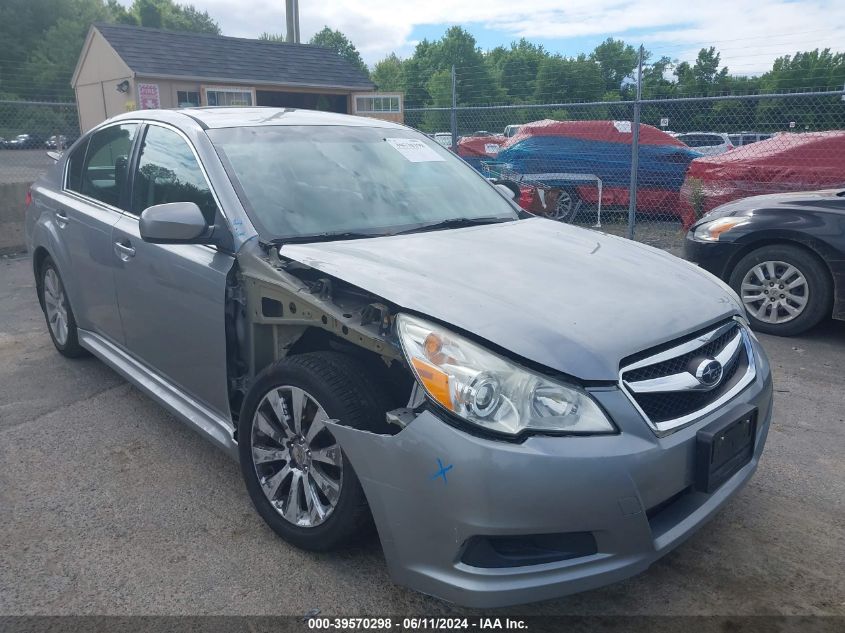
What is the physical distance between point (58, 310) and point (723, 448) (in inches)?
173

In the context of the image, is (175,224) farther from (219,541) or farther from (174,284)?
(219,541)

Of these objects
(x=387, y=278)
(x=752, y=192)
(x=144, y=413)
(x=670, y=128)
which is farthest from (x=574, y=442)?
(x=670, y=128)

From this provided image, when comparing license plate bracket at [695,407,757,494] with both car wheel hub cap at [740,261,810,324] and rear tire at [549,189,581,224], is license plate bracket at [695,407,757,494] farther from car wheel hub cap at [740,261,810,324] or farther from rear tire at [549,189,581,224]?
rear tire at [549,189,581,224]

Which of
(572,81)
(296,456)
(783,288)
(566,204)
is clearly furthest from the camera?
(572,81)

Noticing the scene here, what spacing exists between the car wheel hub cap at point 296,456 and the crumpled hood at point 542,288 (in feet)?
1.69

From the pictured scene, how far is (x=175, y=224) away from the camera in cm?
285

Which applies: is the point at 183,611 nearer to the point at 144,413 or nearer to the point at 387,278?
the point at 387,278

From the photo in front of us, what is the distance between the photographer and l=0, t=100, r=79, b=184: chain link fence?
10306mm

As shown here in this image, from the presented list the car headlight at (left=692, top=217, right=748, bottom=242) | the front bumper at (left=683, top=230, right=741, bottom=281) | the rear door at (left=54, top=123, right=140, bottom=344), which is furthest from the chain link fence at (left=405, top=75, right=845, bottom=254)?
the rear door at (left=54, top=123, right=140, bottom=344)

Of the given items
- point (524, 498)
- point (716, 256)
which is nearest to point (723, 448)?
point (524, 498)

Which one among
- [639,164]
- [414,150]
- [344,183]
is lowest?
[639,164]

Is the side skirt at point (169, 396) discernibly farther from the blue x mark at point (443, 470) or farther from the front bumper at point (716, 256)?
the front bumper at point (716, 256)

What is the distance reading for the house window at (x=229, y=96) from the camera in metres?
20.5

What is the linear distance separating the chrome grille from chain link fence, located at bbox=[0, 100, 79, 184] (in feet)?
31.7
